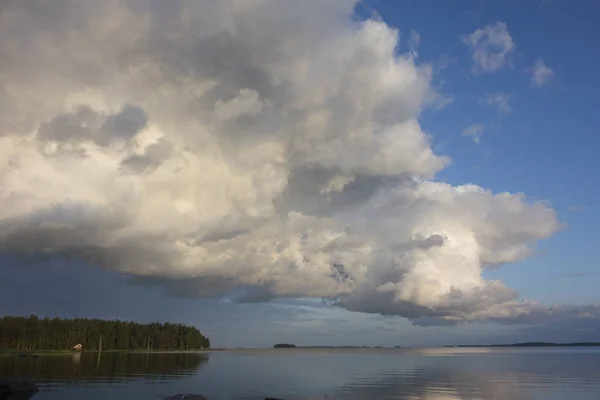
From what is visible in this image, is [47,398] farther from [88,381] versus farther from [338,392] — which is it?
[338,392]

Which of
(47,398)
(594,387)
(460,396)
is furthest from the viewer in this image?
(594,387)

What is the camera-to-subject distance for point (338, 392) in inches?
3784

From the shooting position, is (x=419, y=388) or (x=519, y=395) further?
(x=419, y=388)

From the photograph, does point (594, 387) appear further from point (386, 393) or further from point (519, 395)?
point (386, 393)

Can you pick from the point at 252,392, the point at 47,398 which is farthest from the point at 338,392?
the point at 47,398

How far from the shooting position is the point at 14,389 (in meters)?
80.4

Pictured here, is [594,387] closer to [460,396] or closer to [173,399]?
[460,396]

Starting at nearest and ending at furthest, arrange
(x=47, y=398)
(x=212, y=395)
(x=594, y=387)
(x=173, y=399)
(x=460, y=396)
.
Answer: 1. (x=173, y=399)
2. (x=47, y=398)
3. (x=212, y=395)
4. (x=460, y=396)
5. (x=594, y=387)

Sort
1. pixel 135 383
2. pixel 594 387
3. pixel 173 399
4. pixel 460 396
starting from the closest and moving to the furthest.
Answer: pixel 173 399 → pixel 460 396 → pixel 135 383 → pixel 594 387

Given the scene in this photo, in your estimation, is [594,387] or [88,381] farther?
[594,387]

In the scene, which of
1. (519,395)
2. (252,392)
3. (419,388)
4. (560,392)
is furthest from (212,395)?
(560,392)

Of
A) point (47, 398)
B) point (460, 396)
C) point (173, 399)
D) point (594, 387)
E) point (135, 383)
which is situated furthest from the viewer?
point (594, 387)

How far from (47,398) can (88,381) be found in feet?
96.2

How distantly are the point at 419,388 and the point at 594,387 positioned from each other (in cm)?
5051
